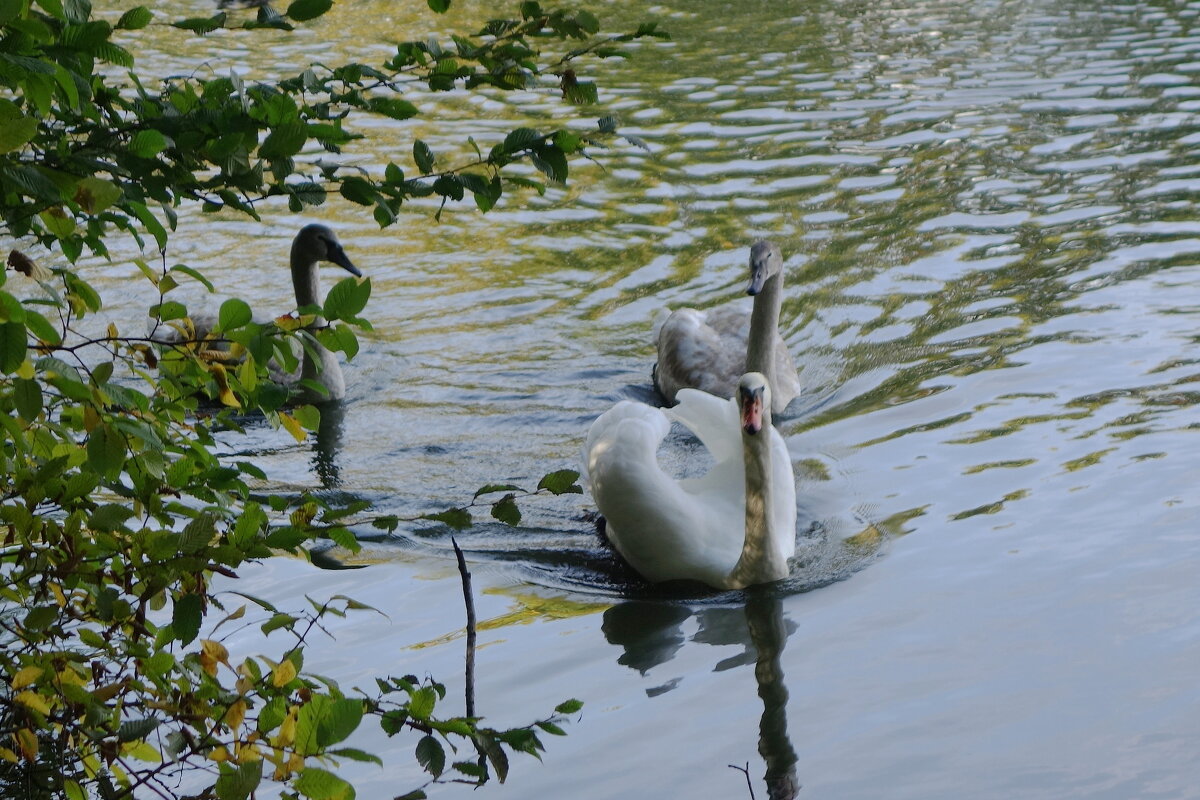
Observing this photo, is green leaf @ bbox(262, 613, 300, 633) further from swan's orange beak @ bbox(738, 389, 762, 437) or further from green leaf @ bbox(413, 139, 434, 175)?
swan's orange beak @ bbox(738, 389, 762, 437)

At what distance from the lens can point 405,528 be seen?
291 inches

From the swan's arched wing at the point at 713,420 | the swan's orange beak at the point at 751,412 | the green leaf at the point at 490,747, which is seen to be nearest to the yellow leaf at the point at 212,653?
the green leaf at the point at 490,747

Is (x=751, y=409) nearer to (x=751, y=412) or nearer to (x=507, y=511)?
(x=751, y=412)

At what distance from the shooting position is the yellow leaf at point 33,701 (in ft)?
8.57

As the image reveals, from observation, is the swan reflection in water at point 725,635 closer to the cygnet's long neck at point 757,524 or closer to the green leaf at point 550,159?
the cygnet's long neck at point 757,524

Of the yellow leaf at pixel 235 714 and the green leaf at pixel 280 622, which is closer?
the yellow leaf at pixel 235 714

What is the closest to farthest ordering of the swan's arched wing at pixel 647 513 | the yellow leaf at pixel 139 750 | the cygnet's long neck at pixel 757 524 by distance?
the yellow leaf at pixel 139 750
the cygnet's long neck at pixel 757 524
the swan's arched wing at pixel 647 513

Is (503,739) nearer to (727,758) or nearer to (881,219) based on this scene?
(727,758)

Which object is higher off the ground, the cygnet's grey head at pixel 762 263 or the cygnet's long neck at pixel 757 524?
the cygnet's grey head at pixel 762 263

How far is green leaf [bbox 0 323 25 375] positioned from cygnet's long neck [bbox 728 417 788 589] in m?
4.49

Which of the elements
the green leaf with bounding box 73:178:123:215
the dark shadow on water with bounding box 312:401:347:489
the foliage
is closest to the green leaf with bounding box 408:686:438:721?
the foliage

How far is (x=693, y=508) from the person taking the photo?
6.91m

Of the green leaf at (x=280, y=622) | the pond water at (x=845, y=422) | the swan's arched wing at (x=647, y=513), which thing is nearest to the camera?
the green leaf at (x=280, y=622)

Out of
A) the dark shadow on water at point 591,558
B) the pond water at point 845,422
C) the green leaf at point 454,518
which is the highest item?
the green leaf at point 454,518
